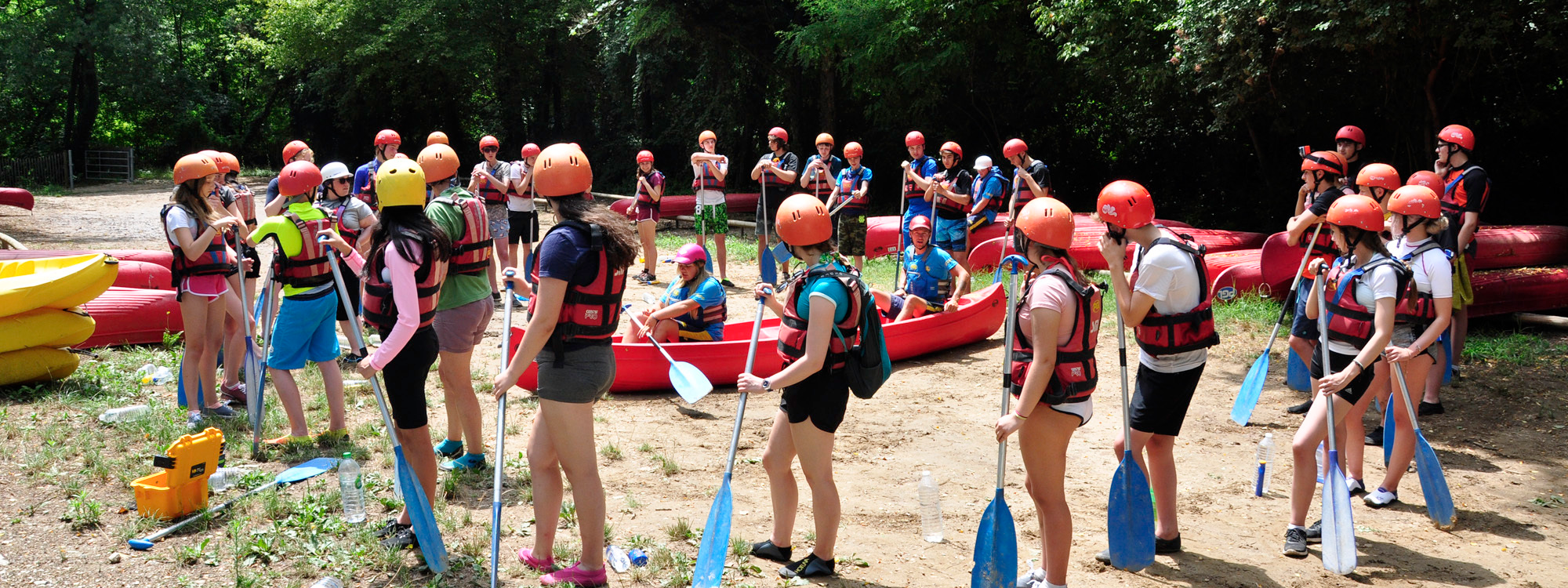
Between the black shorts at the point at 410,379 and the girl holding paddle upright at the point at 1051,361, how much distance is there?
223cm

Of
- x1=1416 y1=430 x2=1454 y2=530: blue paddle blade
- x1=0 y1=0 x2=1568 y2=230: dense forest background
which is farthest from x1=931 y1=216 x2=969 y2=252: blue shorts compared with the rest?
x1=1416 y1=430 x2=1454 y2=530: blue paddle blade

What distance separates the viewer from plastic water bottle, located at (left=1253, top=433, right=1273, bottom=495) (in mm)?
5027

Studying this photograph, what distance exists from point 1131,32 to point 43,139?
2955cm

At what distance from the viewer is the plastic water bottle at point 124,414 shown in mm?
5871

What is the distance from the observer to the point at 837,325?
3.60 metres

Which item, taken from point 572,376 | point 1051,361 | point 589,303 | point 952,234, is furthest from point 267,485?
point 952,234

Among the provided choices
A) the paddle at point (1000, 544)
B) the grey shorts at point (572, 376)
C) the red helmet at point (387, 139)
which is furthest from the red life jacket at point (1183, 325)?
the red helmet at point (387, 139)

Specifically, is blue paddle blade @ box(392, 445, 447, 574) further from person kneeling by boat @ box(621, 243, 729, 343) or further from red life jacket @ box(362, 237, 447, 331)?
person kneeling by boat @ box(621, 243, 729, 343)

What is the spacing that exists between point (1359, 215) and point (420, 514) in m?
3.96

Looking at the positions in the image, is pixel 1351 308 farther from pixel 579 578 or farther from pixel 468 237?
pixel 468 237

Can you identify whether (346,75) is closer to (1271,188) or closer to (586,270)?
(1271,188)

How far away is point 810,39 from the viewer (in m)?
17.0

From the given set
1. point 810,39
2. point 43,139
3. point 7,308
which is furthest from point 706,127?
point 43,139

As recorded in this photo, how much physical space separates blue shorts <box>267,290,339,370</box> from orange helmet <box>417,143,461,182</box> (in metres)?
1.10
